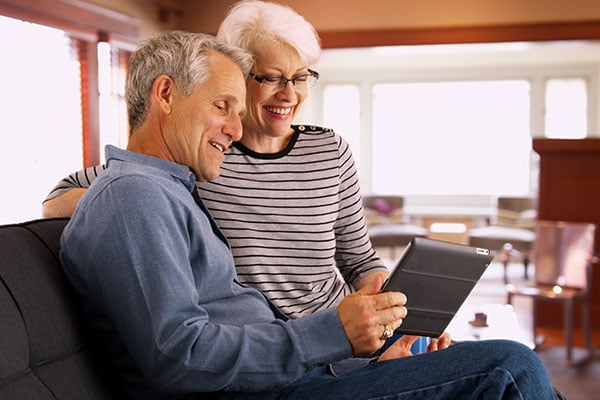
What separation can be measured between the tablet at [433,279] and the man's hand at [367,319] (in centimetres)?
8

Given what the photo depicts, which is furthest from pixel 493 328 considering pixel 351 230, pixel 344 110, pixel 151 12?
pixel 344 110

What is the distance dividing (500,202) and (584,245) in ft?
13.0

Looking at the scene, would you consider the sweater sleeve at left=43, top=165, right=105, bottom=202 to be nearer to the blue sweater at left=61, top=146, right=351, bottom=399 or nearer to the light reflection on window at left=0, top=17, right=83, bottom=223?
the blue sweater at left=61, top=146, right=351, bottom=399

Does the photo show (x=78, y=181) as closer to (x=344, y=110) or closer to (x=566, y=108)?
(x=344, y=110)

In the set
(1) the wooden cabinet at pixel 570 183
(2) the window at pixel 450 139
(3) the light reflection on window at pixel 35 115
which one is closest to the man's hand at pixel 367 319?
(3) the light reflection on window at pixel 35 115

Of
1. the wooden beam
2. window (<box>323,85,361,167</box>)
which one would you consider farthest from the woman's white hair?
window (<box>323,85,361,167</box>)

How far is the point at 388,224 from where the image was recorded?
8.69 metres

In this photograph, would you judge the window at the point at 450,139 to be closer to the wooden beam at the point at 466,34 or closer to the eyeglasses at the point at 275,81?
the wooden beam at the point at 466,34

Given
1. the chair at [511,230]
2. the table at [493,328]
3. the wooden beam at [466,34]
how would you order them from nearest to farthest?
the table at [493,328] → the wooden beam at [466,34] → the chair at [511,230]

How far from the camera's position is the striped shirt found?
6.27 feet

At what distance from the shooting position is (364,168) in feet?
36.3

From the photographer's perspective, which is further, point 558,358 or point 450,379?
point 558,358

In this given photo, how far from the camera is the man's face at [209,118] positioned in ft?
4.97

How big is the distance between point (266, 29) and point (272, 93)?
16 centimetres
